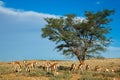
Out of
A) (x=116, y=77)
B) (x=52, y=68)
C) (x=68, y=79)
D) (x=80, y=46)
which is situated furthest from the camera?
(x=80, y=46)

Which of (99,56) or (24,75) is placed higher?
(99,56)

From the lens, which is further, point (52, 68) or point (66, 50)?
point (66, 50)

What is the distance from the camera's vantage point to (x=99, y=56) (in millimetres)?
49906

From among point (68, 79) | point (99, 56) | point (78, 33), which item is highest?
point (78, 33)

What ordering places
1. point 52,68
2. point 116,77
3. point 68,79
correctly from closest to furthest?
point 68,79 < point 116,77 < point 52,68

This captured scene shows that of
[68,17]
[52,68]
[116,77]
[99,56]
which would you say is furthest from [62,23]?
[116,77]

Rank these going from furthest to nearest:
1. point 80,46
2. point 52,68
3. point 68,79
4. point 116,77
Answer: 1. point 80,46
2. point 52,68
3. point 116,77
4. point 68,79

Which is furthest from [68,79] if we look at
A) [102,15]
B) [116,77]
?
[102,15]

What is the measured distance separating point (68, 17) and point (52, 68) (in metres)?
16.6

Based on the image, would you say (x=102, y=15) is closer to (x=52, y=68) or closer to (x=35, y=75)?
(x=52, y=68)

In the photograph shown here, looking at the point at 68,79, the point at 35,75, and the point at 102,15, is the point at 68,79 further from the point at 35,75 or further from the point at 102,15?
the point at 102,15

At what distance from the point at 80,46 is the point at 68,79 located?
71.3 ft

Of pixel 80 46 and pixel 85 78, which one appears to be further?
pixel 80 46

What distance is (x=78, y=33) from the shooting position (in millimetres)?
48062
